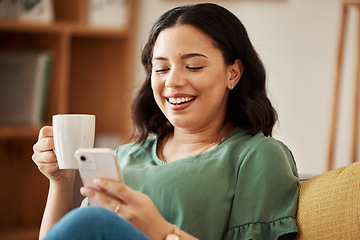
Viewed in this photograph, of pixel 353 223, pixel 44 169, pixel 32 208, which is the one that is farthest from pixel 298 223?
pixel 32 208

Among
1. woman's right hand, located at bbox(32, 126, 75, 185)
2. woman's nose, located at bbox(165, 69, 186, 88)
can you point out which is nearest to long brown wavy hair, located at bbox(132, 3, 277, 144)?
woman's nose, located at bbox(165, 69, 186, 88)

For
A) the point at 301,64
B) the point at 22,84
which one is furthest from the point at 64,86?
the point at 301,64

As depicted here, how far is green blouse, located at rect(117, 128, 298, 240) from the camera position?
3.72 ft

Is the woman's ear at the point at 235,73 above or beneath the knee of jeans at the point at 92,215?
above

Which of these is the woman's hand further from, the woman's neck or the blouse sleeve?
the blouse sleeve

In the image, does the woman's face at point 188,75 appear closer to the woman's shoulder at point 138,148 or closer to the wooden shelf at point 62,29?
the woman's shoulder at point 138,148

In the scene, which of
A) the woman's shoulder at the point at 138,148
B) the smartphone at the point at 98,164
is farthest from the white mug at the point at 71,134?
the woman's shoulder at the point at 138,148

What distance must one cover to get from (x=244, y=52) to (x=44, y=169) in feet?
1.78

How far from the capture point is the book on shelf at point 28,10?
2.43 metres

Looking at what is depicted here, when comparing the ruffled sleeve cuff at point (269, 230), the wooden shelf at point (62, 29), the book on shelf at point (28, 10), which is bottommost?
the ruffled sleeve cuff at point (269, 230)

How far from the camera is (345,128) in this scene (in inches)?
106

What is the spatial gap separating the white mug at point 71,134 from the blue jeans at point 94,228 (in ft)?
0.65

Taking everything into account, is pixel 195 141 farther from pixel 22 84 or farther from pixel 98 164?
pixel 22 84

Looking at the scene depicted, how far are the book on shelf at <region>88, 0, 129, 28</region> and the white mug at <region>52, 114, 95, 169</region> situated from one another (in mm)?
1616
